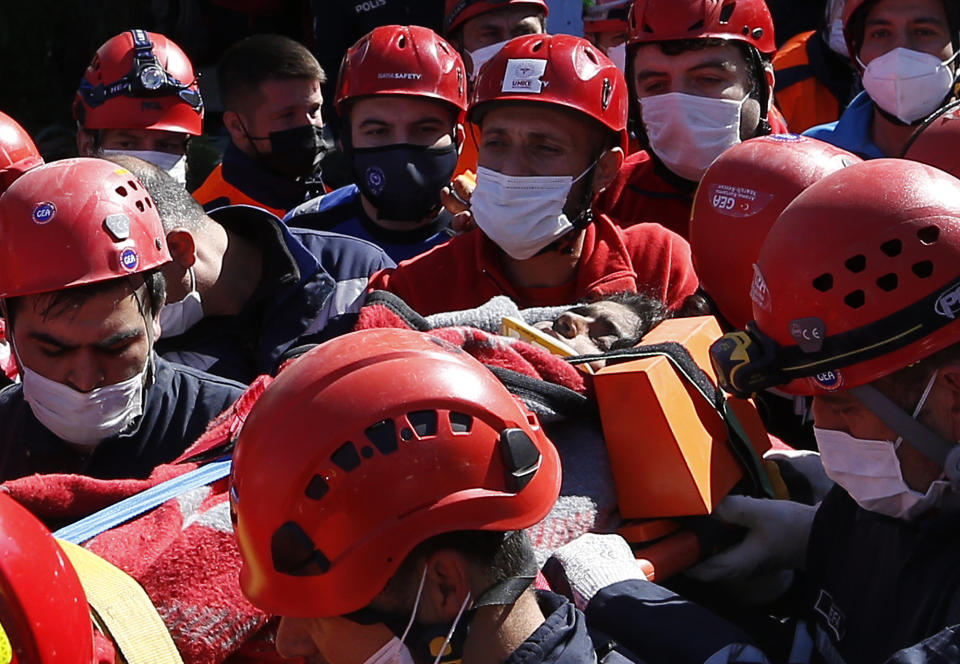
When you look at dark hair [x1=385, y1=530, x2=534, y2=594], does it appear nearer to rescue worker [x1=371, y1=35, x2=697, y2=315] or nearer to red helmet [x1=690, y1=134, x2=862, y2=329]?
red helmet [x1=690, y1=134, x2=862, y2=329]

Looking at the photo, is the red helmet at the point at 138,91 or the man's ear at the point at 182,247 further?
the red helmet at the point at 138,91

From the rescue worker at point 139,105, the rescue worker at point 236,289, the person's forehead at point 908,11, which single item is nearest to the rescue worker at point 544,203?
the rescue worker at point 236,289

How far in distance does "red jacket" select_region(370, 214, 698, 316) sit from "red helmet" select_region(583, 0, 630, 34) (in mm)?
2539

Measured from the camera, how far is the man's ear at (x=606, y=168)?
4172 millimetres

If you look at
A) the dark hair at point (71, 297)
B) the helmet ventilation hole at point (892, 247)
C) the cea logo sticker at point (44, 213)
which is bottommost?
the dark hair at point (71, 297)

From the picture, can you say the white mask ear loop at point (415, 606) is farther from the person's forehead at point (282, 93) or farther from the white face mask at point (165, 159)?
the person's forehead at point (282, 93)

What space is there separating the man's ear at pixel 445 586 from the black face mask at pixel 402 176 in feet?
10.2

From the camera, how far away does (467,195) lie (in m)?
4.80

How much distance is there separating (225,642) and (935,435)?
1.33 metres

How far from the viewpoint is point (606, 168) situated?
4199mm

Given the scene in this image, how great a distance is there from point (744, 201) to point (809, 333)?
857mm

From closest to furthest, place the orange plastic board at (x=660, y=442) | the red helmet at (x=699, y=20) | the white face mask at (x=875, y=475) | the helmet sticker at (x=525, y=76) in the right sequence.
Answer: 1. the white face mask at (x=875, y=475)
2. the orange plastic board at (x=660, y=442)
3. the helmet sticker at (x=525, y=76)
4. the red helmet at (x=699, y=20)

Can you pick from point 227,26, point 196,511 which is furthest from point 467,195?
point 227,26

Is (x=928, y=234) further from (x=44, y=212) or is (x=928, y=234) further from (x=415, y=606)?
(x=44, y=212)
